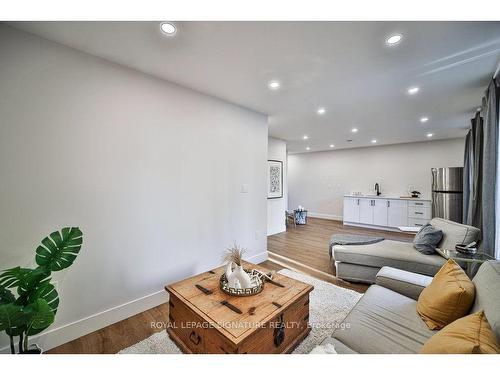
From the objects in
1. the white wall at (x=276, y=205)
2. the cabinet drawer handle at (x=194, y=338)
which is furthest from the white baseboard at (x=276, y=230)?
the cabinet drawer handle at (x=194, y=338)

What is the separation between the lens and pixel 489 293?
3.47 feet

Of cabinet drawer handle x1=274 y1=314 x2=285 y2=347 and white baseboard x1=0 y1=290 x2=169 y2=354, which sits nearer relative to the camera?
cabinet drawer handle x1=274 y1=314 x2=285 y2=347

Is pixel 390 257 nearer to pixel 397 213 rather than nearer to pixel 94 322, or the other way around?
pixel 94 322

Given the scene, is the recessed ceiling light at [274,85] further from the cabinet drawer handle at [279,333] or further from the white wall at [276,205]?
the white wall at [276,205]

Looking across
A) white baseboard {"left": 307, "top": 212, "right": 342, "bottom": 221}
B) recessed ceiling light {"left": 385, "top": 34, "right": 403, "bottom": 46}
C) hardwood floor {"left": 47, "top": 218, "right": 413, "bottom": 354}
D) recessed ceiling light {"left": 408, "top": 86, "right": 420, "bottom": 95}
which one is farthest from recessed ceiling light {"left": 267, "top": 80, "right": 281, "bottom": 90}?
white baseboard {"left": 307, "top": 212, "right": 342, "bottom": 221}

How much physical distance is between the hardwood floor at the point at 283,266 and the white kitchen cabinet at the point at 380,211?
35 centimetres

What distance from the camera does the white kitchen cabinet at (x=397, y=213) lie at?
17.7 ft

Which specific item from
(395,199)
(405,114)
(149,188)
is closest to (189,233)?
(149,188)

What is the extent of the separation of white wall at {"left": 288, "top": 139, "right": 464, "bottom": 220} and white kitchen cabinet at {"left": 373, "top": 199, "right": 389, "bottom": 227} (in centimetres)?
71

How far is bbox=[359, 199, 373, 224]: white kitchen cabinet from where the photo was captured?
5.92 meters

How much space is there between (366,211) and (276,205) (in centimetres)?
281

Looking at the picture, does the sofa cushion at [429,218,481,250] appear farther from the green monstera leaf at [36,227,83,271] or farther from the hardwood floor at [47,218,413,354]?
the green monstera leaf at [36,227,83,271]

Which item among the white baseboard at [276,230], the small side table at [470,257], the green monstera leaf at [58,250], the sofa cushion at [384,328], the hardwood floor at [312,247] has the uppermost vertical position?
the green monstera leaf at [58,250]
